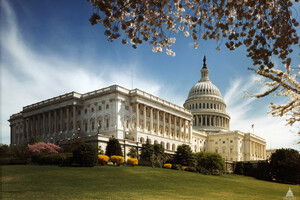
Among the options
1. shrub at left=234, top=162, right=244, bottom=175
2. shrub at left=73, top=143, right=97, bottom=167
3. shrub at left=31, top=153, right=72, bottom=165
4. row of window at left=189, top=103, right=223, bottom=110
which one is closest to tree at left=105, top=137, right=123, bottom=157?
shrub at left=31, top=153, right=72, bottom=165

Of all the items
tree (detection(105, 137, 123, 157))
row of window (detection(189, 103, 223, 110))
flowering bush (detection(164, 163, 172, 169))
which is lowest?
flowering bush (detection(164, 163, 172, 169))

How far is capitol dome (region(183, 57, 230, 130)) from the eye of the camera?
461 feet

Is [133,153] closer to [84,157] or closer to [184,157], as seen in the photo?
[184,157]

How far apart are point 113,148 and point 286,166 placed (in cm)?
3828

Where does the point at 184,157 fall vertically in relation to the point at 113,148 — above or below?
below

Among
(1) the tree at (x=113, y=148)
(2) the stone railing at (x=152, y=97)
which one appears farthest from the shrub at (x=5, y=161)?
(2) the stone railing at (x=152, y=97)

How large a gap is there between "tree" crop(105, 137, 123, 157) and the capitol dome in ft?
262

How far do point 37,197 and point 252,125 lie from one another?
104m

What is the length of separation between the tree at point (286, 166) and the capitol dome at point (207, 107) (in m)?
62.2

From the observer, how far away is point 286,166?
72812mm

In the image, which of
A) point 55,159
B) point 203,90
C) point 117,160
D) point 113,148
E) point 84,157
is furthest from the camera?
point 203,90

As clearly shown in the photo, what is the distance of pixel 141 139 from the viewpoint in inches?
3250

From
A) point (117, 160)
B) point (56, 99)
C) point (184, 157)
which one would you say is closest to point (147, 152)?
point (184, 157)

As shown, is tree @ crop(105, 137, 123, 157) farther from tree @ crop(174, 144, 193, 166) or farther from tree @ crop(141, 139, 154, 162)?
tree @ crop(174, 144, 193, 166)
